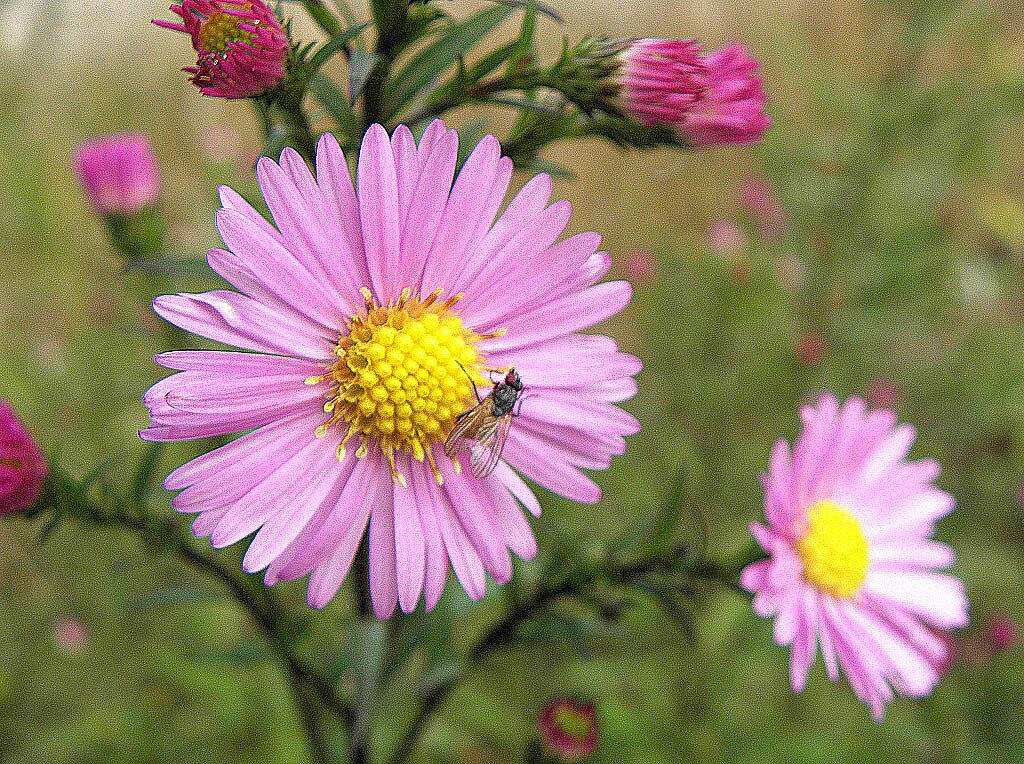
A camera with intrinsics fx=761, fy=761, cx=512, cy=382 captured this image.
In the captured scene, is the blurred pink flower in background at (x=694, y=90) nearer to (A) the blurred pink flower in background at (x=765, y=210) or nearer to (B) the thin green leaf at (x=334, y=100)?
(B) the thin green leaf at (x=334, y=100)

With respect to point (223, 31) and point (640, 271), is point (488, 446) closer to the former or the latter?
point (223, 31)

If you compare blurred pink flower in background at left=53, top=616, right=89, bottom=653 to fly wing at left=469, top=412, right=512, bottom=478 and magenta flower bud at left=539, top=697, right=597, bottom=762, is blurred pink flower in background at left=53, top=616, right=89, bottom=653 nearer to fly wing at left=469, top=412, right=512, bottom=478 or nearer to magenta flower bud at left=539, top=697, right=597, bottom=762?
magenta flower bud at left=539, top=697, right=597, bottom=762

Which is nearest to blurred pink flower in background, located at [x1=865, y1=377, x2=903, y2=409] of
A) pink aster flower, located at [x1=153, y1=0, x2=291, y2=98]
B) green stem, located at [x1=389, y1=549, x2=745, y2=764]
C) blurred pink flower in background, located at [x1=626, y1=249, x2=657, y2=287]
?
blurred pink flower in background, located at [x1=626, y1=249, x2=657, y2=287]

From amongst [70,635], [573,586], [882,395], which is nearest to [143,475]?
[573,586]

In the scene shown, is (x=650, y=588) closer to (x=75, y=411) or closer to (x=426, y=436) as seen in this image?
(x=426, y=436)

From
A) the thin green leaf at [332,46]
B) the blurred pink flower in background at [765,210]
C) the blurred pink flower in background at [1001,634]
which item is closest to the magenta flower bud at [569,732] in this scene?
the thin green leaf at [332,46]

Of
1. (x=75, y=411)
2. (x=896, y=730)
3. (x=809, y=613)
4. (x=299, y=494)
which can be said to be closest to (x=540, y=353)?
Answer: (x=299, y=494)
